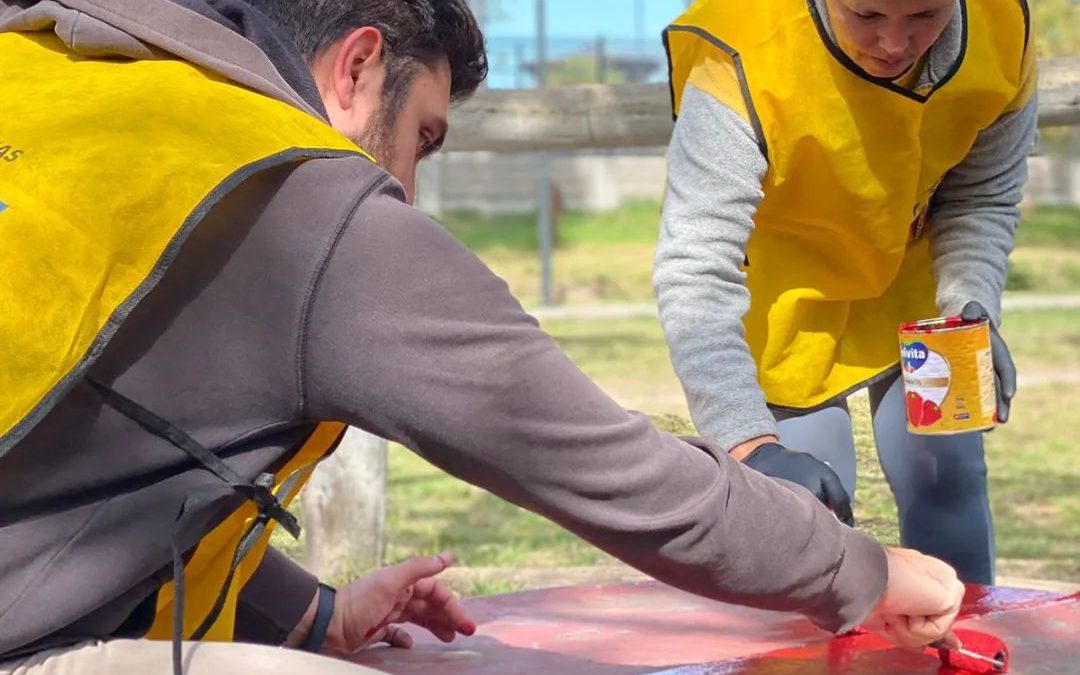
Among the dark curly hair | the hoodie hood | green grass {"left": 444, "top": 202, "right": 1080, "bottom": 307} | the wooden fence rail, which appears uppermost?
green grass {"left": 444, "top": 202, "right": 1080, "bottom": 307}

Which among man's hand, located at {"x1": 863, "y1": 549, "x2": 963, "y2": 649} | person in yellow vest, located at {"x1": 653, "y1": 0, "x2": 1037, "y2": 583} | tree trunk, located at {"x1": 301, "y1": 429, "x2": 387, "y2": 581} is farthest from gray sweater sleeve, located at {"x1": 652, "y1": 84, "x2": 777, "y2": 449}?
tree trunk, located at {"x1": 301, "y1": 429, "x2": 387, "y2": 581}

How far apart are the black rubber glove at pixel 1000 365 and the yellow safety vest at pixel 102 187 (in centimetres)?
140

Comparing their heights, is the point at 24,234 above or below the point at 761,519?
above

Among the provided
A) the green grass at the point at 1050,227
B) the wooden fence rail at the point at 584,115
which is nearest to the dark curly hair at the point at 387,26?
the wooden fence rail at the point at 584,115

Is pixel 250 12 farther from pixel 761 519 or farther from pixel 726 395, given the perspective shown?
pixel 726 395

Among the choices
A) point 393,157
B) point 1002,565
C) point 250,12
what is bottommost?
point 1002,565

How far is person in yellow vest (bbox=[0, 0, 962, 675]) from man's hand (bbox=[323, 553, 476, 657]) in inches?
27.4

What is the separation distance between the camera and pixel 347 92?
1.74 m

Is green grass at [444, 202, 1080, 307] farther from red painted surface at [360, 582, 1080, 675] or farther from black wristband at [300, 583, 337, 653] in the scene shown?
black wristband at [300, 583, 337, 653]

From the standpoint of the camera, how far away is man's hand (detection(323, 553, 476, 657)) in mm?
2197

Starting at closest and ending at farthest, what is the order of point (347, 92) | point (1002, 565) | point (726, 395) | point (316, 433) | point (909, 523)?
point (316, 433)
point (347, 92)
point (726, 395)
point (909, 523)
point (1002, 565)

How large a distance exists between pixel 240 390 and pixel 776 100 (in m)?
1.31

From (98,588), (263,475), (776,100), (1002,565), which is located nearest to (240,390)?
(263,475)

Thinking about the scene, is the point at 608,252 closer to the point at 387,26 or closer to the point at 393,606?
the point at 393,606
